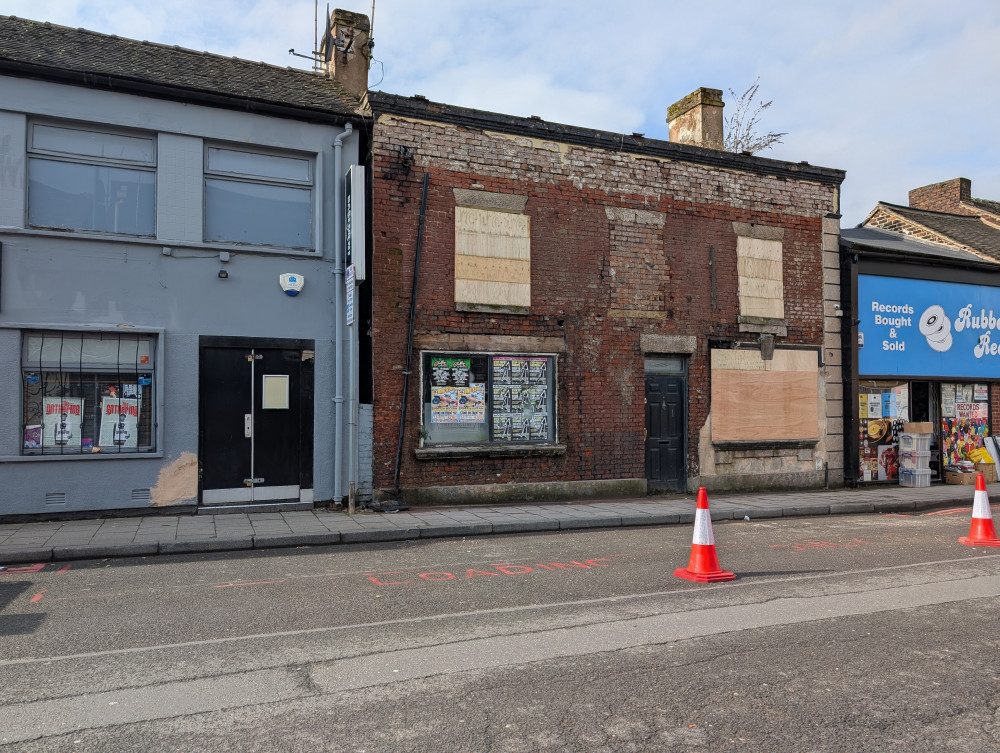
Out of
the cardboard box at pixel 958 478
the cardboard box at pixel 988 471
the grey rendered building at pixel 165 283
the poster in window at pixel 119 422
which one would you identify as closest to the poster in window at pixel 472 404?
the grey rendered building at pixel 165 283

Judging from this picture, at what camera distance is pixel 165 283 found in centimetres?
1103

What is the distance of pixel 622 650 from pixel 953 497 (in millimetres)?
12109

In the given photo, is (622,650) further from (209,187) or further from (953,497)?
(953,497)

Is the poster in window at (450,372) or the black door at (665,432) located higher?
the poster in window at (450,372)

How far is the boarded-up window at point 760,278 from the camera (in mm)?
14984

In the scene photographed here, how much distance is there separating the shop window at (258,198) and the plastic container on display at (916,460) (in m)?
13.0

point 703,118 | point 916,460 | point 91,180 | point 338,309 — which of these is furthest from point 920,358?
point 91,180

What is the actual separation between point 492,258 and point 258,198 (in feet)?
12.9

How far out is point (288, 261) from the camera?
38.7 ft

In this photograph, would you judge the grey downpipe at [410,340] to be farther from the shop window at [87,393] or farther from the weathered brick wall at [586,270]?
the shop window at [87,393]

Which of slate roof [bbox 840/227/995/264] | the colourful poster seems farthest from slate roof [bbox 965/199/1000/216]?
the colourful poster

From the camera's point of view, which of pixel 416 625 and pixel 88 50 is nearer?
pixel 416 625

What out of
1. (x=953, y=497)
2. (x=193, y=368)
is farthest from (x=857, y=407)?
(x=193, y=368)

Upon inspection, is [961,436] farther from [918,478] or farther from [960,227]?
[960,227]
